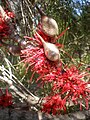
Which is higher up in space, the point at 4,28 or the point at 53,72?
the point at 4,28

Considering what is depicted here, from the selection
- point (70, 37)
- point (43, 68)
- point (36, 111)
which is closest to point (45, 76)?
point (43, 68)

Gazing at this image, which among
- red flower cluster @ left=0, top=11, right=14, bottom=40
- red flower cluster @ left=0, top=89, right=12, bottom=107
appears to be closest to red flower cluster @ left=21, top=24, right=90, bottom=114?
red flower cluster @ left=0, top=11, right=14, bottom=40

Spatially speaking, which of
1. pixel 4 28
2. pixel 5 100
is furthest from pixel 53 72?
pixel 5 100

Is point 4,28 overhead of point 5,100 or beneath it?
overhead

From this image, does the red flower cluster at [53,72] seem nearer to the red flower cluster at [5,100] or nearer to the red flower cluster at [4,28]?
the red flower cluster at [4,28]

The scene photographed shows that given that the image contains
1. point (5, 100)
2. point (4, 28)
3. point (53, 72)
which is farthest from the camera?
point (5, 100)

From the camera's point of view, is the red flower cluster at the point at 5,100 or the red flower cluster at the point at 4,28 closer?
the red flower cluster at the point at 4,28

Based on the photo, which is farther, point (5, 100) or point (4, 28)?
point (5, 100)

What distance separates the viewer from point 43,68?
0.86 metres

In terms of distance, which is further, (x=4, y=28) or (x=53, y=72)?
(x=4, y=28)

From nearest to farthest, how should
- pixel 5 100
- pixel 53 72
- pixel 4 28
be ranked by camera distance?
pixel 53 72 → pixel 4 28 → pixel 5 100

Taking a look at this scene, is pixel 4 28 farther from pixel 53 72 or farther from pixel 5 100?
pixel 5 100

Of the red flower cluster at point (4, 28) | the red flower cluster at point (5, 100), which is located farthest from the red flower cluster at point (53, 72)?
the red flower cluster at point (5, 100)

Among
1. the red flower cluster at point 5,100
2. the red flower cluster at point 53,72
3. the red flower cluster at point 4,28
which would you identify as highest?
the red flower cluster at point 4,28
